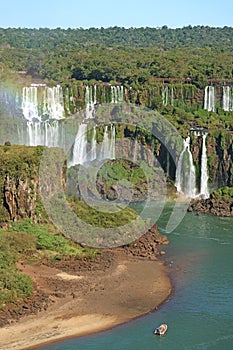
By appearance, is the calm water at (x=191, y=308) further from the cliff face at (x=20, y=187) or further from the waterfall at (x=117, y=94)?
the waterfall at (x=117, y=94)

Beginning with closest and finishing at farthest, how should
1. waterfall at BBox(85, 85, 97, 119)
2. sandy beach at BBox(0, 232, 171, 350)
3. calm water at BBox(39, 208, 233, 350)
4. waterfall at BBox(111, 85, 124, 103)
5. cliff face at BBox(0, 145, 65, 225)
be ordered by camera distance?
calm water at BBox(39, 208, 233, 350)
sandy beach at BBox(0, 232, 171, 350)
cliff face at BBox(0, 145, 65, 225)
waterfall at BBox(85, 85, 97, 119)
waterfall at BBox(111, 85, 124, 103)

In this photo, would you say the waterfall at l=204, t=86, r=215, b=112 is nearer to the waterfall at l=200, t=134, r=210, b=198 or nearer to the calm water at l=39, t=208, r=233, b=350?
the waterfall at l=200, t=134, r=210, b=198

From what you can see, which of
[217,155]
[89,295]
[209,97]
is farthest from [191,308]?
[209,97]

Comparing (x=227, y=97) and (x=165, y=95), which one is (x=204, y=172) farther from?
(x=227, y=97)

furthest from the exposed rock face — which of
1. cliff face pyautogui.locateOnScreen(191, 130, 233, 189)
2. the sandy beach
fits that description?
cliff face pyautogui.locateOnScreen(191, 130, 233, 189)

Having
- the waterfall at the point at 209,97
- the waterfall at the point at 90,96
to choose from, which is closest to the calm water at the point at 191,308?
the waterfall at the point at 90,96
